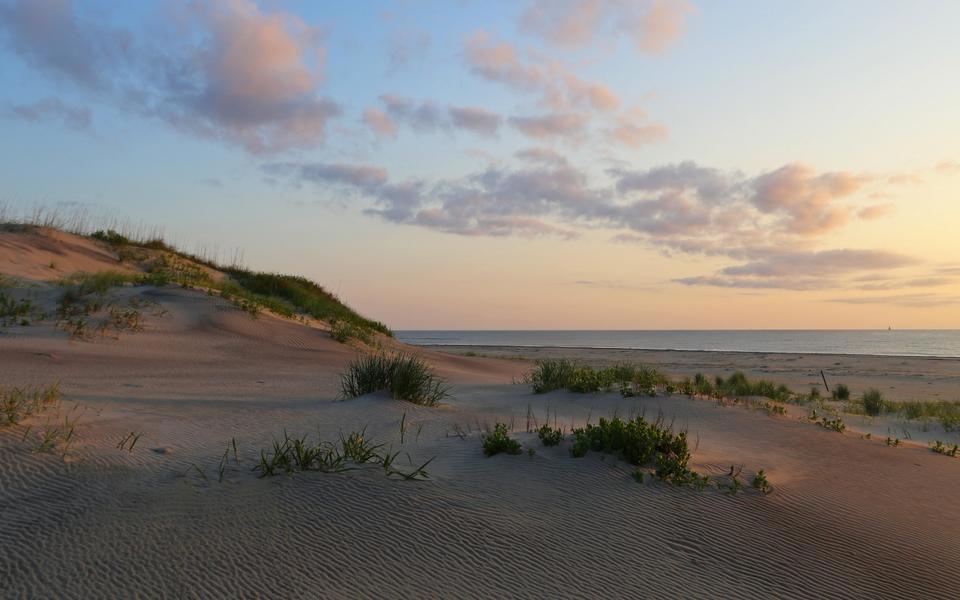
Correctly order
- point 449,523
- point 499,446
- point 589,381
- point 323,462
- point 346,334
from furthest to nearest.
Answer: point 346,334, point 589,381, point 499,446, point 323,462, point 449,523

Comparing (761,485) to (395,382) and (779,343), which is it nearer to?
(395,382)

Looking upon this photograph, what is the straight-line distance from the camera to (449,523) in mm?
4117

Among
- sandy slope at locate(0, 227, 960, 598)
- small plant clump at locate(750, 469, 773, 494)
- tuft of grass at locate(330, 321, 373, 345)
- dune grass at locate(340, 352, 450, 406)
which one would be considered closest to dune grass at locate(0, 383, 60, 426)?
sandy slope at locate(0, 227, 960, 598)

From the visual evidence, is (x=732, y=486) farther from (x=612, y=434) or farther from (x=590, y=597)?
(x=590, y=597)

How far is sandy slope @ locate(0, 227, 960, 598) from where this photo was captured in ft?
11.4

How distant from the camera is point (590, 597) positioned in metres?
3.40

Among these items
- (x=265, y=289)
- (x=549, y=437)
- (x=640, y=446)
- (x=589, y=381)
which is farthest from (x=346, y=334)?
(x=640, y=446)

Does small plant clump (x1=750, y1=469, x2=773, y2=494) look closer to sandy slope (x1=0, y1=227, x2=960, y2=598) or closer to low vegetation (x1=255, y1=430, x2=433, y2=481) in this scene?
sandy slope (x1=0, y1=227, x2=960, y2=598)

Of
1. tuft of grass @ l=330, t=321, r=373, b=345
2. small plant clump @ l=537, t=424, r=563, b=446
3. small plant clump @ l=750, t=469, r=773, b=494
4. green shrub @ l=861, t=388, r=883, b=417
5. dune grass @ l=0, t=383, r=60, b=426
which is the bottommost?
dune grass @ l=0, t=383, r=60, b=426

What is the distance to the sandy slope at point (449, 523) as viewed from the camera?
346cm

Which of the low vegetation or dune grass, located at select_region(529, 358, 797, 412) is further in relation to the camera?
dune grass, located at select_region(529, 358, 797, 412)

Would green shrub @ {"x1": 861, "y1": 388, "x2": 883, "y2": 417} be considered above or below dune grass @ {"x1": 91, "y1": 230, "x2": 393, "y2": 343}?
below

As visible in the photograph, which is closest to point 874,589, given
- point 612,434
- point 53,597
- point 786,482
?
point 786,482

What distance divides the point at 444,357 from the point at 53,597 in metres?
17.9
